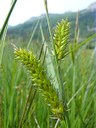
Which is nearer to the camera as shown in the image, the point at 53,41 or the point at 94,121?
the point at 53,41

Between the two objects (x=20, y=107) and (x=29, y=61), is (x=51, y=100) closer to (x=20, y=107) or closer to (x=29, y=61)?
(x=29, y=61)

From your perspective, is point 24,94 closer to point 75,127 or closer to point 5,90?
point 5,90

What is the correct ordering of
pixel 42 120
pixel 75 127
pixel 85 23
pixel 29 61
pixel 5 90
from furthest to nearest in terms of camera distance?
1. pixel 85 23
2. pixel 5 90
3. pixel 42 120
4. pixel 75 127
5. pixel 29 61

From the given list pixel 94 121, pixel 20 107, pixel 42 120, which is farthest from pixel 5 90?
pixel 94 121

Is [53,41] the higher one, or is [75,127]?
[53,41]

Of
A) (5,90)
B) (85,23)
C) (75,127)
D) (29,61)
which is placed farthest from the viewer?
(85,23)

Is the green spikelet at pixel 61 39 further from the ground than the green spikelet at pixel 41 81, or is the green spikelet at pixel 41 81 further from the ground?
the green spikelet at pixel 61 39

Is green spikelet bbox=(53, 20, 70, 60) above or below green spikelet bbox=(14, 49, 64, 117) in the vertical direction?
above
